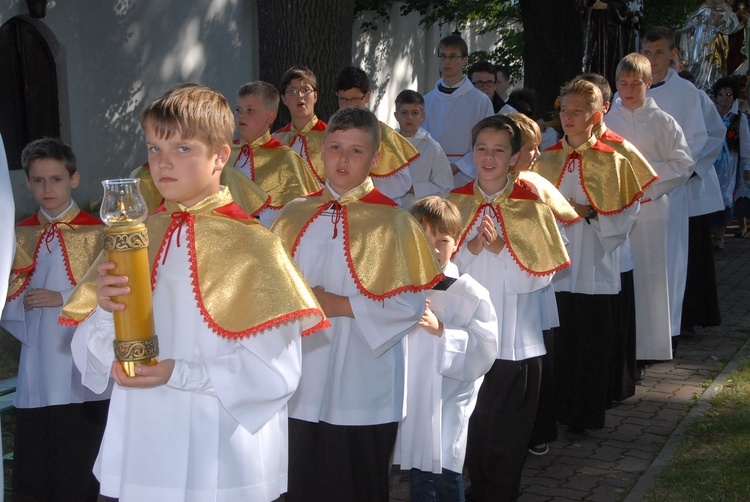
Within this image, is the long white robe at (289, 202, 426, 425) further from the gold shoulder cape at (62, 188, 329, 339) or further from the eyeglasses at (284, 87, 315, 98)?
the eyeglasses at (284, 87, 315, 98)

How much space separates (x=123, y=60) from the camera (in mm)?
13516

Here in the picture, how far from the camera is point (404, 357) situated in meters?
4.27

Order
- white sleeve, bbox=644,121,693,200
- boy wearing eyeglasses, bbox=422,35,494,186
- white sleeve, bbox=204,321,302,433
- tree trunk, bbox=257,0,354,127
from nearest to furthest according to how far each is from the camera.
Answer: white sleeve, bbox=204,321,302,433 → white sleeve, bbox=644,121,693,200 → tree trunk, bbox=257,0,354,127 → boy wearing eyeglasses, bbox=422,35,494,186

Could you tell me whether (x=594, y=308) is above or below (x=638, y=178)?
below

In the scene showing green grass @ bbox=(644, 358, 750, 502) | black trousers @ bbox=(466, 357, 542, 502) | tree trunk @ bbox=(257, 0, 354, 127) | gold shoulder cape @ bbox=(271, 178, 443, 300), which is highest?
tree trunk @ bbox=(257, 0, 354, 127)

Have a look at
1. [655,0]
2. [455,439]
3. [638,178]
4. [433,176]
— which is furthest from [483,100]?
[655,0]

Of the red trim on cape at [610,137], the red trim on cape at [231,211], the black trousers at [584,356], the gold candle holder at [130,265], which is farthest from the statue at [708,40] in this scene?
the gold candle holder at [130,265]

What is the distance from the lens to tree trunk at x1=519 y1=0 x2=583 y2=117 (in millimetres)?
14359

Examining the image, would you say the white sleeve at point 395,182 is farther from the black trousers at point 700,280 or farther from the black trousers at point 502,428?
the black trousers at point 700,280

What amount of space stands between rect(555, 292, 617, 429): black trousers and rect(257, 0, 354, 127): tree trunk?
2.76 meters

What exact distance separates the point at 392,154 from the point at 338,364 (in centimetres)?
296

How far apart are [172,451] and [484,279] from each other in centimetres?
248

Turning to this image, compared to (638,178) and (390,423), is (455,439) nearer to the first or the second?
(390,423)

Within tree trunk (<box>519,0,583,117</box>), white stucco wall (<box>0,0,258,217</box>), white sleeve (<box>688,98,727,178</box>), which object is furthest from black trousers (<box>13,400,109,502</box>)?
tree trunk (<box>519,0,583,117</box>)
